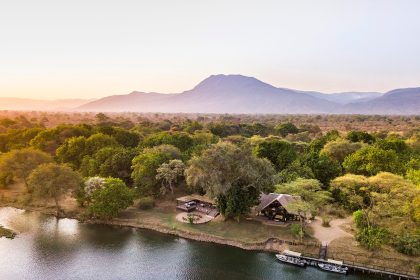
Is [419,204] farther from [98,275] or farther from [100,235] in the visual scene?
[100,235]

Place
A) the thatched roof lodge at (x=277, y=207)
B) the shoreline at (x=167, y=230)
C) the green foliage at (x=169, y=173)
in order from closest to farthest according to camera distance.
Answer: the shoreline at (x=167, y=230), the thatched roof lodge at (x=277, y=207), the green foliage at (x=169, y=173)

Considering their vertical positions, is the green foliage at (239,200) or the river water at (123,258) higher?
the green foliage at (239,200)

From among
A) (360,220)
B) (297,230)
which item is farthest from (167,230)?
(360,220)

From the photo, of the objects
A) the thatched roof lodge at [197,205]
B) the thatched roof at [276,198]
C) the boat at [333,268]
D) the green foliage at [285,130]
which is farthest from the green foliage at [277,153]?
the green foliage at [285,130]

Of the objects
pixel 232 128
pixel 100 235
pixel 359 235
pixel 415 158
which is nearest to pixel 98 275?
pixel 100 235

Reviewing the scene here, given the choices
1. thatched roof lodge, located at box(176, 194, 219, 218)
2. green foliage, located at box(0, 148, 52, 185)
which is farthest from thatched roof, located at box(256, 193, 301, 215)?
green foliage, located at box(0, 148, 52, 185)

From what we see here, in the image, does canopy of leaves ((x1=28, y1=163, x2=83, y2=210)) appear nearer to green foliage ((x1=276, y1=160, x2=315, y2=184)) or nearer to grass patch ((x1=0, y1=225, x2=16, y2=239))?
grass patch ((x1=0, y1=225, x2=16, y2=239))

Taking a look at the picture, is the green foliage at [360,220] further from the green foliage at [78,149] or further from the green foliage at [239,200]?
the green foliage at [78,149]
